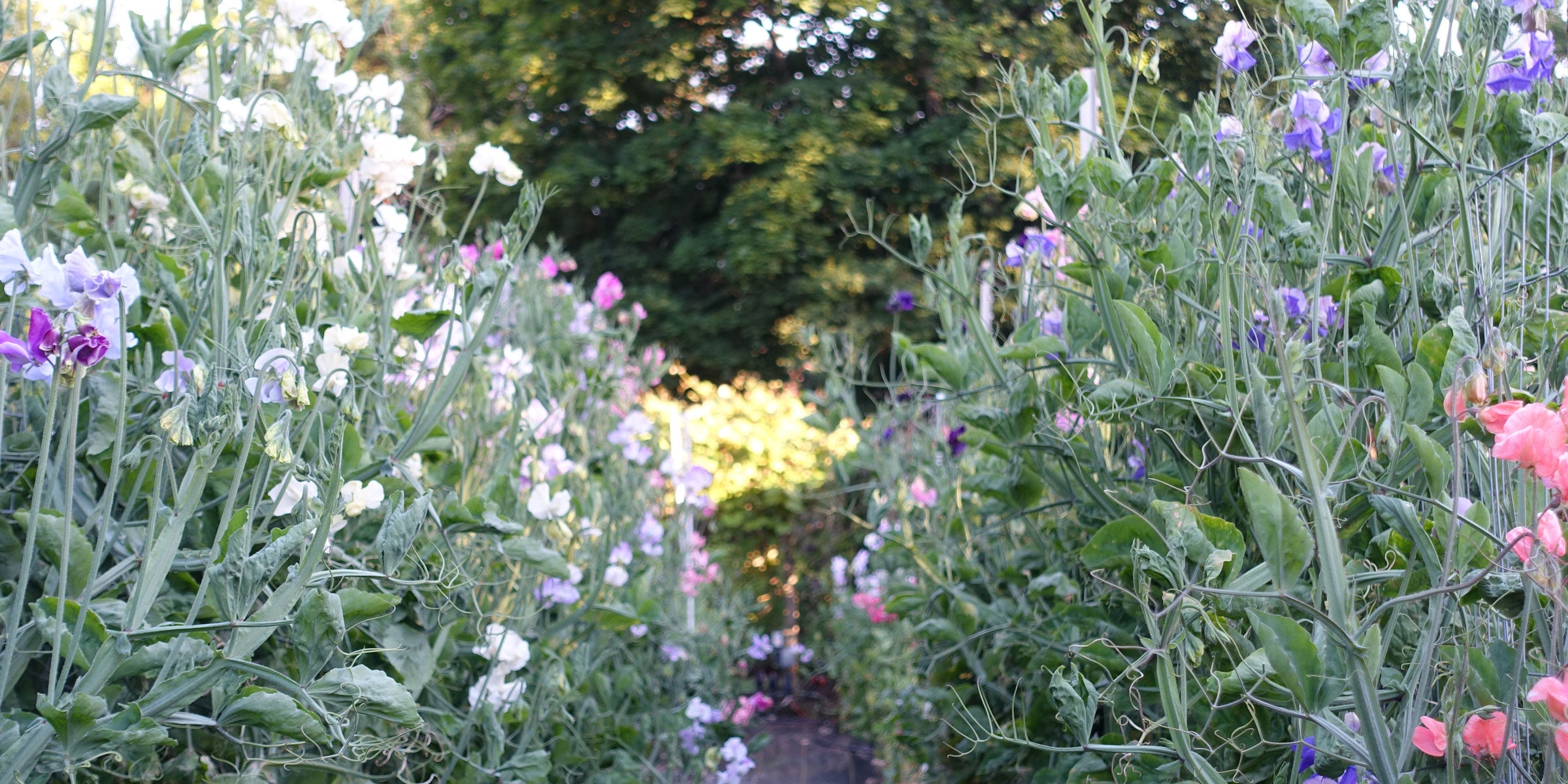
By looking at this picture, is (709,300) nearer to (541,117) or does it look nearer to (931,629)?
(541,117)

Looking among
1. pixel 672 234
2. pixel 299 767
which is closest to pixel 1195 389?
pixel 299 767

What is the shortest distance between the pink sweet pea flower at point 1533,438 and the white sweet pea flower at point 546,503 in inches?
58.2

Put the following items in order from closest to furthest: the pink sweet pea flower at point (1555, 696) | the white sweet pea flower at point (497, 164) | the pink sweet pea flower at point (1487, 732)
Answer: the pink sweet pea flower at point (1555, 696) → the pink sweet pea flower at point (1487, 732) → the white sweet pea flower at point (497, 164)

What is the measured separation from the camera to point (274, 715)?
97cm

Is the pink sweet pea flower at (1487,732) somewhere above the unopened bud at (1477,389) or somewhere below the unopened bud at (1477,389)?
below

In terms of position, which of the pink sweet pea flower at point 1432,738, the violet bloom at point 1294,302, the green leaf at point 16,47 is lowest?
the pink sweet pea flower at point 1432,738

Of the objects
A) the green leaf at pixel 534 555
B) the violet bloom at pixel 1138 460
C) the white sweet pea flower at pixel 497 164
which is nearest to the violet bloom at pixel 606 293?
the white sweet pea flower at pixel 497 164

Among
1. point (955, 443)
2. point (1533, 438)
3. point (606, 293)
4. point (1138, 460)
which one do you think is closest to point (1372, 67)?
point (1138, 460)

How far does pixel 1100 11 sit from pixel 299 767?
1378 mm

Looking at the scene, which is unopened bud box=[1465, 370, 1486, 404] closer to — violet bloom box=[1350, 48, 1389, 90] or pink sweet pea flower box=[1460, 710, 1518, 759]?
pink sweet pea flower box=[1460, 710, 1518, 759]

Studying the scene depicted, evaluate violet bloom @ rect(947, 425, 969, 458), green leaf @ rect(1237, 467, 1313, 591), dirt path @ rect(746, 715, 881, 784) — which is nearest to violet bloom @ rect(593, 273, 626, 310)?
violet bloom @ rect(947, 425, 969, 458)

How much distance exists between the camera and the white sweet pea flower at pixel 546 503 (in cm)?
188

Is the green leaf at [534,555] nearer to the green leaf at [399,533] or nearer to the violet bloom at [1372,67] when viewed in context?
the green leaf at [399,533]

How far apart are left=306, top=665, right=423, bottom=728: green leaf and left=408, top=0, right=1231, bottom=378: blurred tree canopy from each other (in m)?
7.41
